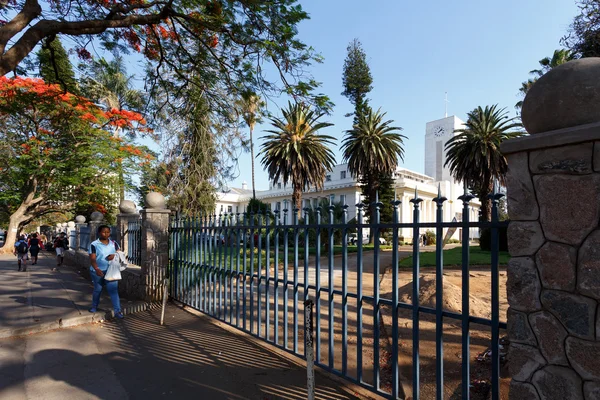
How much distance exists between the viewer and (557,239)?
217 cm

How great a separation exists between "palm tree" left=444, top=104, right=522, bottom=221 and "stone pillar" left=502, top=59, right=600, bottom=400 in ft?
85.2

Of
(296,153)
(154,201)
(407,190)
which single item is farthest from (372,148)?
(154,201)

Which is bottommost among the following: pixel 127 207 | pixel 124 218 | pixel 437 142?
pixel 124 218

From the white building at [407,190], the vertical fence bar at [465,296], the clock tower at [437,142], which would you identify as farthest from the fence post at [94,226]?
the clock tower at [437,142]

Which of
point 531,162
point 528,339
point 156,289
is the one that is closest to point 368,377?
point 528,339

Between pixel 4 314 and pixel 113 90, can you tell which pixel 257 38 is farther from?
pixel 113 90

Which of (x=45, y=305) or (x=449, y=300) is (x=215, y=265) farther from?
Result: (x=449, y=300)

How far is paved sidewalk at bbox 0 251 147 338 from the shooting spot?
5.82m

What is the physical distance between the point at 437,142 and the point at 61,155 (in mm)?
64973

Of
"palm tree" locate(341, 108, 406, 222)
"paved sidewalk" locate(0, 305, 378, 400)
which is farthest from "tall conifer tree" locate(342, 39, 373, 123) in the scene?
"paved sidewalk" locate(0, 305, 378, 400)

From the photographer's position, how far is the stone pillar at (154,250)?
7.45 m

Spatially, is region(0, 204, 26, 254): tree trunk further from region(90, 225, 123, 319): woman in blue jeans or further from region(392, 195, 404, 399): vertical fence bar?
region(392, 195, 404, 399): vertical fence bar

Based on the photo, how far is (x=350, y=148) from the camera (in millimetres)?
31234

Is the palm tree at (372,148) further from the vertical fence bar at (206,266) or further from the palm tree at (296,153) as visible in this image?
the vertical fence bar at (206,266)
